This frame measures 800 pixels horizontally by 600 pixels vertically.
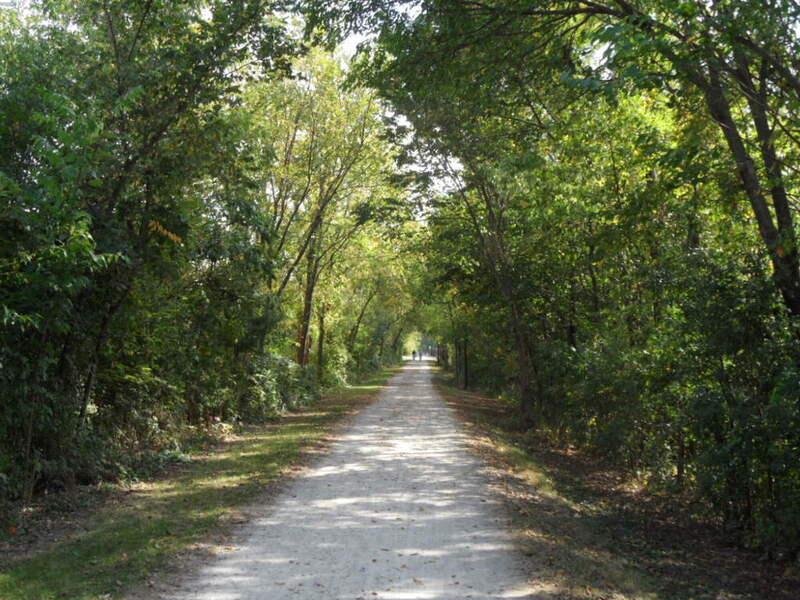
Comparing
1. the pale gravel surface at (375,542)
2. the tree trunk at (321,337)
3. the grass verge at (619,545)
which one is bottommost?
the grass verge at (619,545)

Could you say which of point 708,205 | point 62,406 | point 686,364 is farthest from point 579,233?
point 62,406

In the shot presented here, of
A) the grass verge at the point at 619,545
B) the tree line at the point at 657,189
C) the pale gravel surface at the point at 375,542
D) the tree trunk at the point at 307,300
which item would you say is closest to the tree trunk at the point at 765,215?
the tree line at the point at 657,189

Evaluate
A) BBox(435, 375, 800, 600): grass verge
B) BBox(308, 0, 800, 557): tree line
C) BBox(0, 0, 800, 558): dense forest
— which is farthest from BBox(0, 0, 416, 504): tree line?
BBox(435, 375, 800, 600): grass verge

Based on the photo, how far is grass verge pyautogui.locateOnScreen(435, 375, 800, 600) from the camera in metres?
5.69

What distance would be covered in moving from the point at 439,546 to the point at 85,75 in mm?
7530

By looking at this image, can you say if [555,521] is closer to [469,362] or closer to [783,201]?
[783,201]

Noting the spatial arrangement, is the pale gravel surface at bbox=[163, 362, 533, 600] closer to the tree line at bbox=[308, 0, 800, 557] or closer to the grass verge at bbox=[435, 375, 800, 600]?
the grass verge at bbox=[435, 375, 800, 600]

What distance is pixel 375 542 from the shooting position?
6395mm

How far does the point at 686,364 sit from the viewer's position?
8.56m

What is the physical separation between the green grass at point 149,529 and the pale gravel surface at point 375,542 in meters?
0.55

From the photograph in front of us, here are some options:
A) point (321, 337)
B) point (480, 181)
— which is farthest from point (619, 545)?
point (321, 337)

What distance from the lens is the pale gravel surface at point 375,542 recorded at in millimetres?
5137

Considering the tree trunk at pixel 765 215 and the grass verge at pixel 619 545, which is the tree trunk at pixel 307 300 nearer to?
the grass verge at pixel 619 545

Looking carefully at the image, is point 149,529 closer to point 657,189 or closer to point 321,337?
point 657,189
